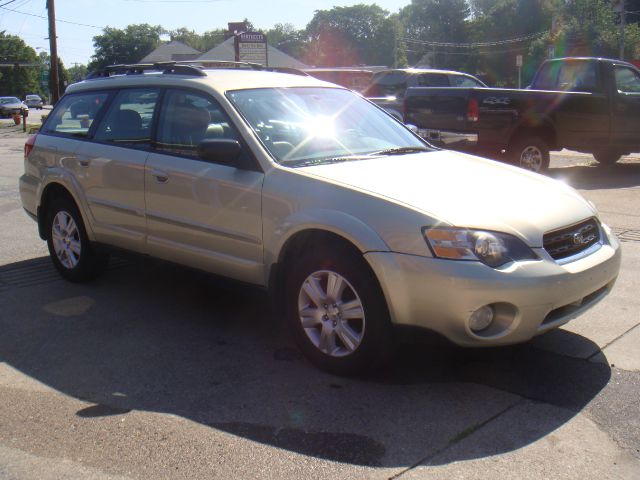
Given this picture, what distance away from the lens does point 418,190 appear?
14.0ft

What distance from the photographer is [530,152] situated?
12.5 meters

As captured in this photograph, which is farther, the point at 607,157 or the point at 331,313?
the point at 607,157

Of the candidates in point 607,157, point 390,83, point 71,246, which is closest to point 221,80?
point 71,246

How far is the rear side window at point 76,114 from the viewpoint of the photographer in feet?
20.5

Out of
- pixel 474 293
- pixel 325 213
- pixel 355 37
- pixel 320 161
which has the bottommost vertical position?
pixel 474 293

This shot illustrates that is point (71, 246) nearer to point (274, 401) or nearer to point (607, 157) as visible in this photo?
point (274, 401)

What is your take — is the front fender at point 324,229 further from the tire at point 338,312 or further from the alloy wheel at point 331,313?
the alloy wheel at point 331,313

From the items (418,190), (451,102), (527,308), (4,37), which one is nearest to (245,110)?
(418,190)

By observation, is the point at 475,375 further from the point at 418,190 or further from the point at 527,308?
the point at 418,190

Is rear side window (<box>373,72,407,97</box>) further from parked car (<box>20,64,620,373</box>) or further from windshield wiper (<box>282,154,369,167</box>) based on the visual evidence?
windshield wiper (<box>282,154,369,167</box>)

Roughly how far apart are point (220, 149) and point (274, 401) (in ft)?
5.19

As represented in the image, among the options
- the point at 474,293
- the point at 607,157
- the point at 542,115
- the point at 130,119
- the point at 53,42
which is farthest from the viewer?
the point at 53,42

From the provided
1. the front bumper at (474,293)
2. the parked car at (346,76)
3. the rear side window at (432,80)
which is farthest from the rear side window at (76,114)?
the parked car at (346,76)

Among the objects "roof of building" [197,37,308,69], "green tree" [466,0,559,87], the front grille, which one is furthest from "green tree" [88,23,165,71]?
the front grille
